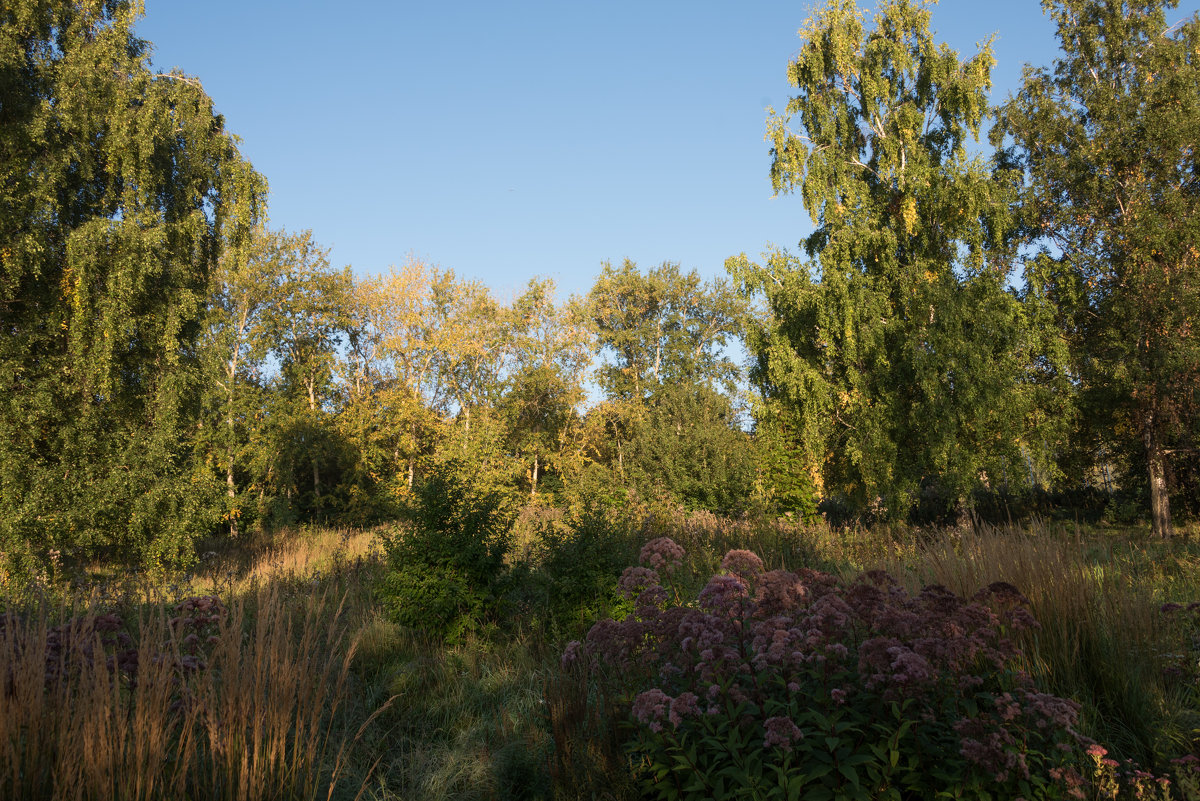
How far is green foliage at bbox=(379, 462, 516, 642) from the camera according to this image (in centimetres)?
643

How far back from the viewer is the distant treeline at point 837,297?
36.1 ft

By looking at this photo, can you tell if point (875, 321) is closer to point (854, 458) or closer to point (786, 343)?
point (786, 343)

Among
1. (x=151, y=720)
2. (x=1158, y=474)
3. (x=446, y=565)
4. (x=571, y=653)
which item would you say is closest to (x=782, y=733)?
(x=571, y=653)

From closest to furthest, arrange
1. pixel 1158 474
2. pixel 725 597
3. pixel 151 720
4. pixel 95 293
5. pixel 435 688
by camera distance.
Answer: pixel 151 720, pixel 725 597, pixel 435 688, pixel 95 293, pixel 1158 474

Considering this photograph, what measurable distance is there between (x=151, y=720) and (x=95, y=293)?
37.8ft

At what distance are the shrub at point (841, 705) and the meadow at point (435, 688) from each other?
17 cm

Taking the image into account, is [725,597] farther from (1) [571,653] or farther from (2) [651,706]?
(1) [571,653]

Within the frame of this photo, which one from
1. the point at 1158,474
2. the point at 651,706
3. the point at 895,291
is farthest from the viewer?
the point at 895,291

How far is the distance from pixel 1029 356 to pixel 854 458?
4.68 m

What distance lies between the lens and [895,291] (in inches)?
591

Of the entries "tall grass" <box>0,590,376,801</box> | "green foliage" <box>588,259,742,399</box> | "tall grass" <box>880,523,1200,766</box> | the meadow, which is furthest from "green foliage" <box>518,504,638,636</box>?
"green foliage" <box>588,259,742,399</box>

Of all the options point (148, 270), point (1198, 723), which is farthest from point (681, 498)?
point (1198, 723)

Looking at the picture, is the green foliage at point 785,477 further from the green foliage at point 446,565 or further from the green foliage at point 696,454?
the green foliage at point 446,565

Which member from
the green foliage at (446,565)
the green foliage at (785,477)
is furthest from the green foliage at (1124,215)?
the green foliage at (446,565)
